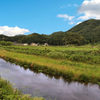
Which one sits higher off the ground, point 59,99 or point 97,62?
point 97,62

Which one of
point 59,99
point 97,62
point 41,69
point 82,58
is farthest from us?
point 82,58

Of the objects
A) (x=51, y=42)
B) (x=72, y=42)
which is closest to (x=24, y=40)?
(x=51, y=42)

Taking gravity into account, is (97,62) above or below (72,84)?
above

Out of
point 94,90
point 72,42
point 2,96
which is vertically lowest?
point 94,90

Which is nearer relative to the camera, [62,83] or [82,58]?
[62,83]

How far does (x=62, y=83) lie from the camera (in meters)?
12.2

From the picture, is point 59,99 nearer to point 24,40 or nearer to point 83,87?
point 83,87

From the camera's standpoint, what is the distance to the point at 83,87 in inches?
447

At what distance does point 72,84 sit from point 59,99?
4.04 meters

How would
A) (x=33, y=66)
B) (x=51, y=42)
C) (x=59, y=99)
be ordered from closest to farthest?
1. (x=59, y=99)
2. (x=33, y=66)
3. (x=51, y=42)

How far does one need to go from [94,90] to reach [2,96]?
9013mm

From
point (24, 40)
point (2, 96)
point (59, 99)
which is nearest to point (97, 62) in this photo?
point (59, 99)

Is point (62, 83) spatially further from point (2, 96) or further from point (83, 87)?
point (2, 96)

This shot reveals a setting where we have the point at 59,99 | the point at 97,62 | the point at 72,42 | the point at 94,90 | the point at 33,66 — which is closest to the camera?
the point at 59,99
